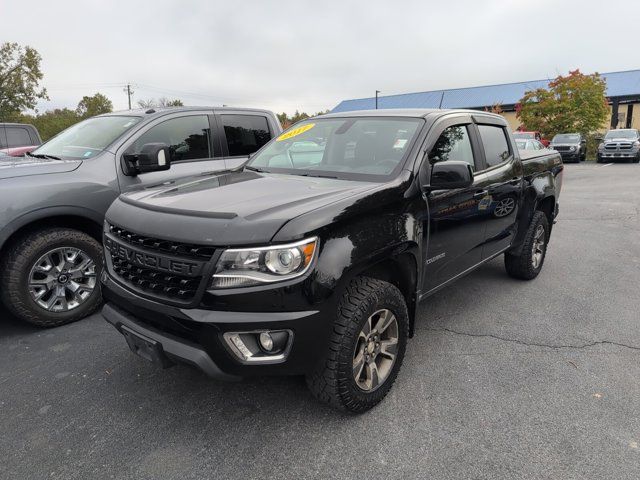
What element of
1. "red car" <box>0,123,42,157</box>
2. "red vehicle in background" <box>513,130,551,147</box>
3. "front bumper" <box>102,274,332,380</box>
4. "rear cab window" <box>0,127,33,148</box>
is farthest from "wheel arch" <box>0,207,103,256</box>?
"red vehicle in background" <box>513,130,551,147</box>

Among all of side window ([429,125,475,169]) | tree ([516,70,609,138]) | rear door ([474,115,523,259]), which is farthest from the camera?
tree ([516,70,609,138])

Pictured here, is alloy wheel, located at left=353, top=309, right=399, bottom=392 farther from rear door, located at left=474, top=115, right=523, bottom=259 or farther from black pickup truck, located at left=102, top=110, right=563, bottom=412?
rear door, located at left=474, top=115, right=523, bottom=259

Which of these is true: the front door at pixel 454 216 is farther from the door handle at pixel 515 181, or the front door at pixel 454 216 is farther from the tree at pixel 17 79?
the tree at pixel 17 79

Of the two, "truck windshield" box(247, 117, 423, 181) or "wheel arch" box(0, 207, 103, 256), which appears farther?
"wheel arch" box(0, 207, 103, 256)

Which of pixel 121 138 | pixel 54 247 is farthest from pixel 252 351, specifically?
pixel 121 138

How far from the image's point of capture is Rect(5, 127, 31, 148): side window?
33.7ft

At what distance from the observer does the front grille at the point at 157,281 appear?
230 centimetres

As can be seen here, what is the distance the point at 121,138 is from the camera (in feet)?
14.4

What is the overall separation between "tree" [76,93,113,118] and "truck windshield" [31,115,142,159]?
58.7m

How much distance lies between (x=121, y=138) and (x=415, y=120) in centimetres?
277

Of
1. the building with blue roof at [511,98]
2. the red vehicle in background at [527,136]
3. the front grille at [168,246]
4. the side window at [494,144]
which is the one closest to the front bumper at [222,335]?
the front grille at [168,246]

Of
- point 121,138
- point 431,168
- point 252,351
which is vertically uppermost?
point 121,138

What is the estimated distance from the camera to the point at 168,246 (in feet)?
7.81

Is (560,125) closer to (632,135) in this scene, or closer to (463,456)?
(632,135)
